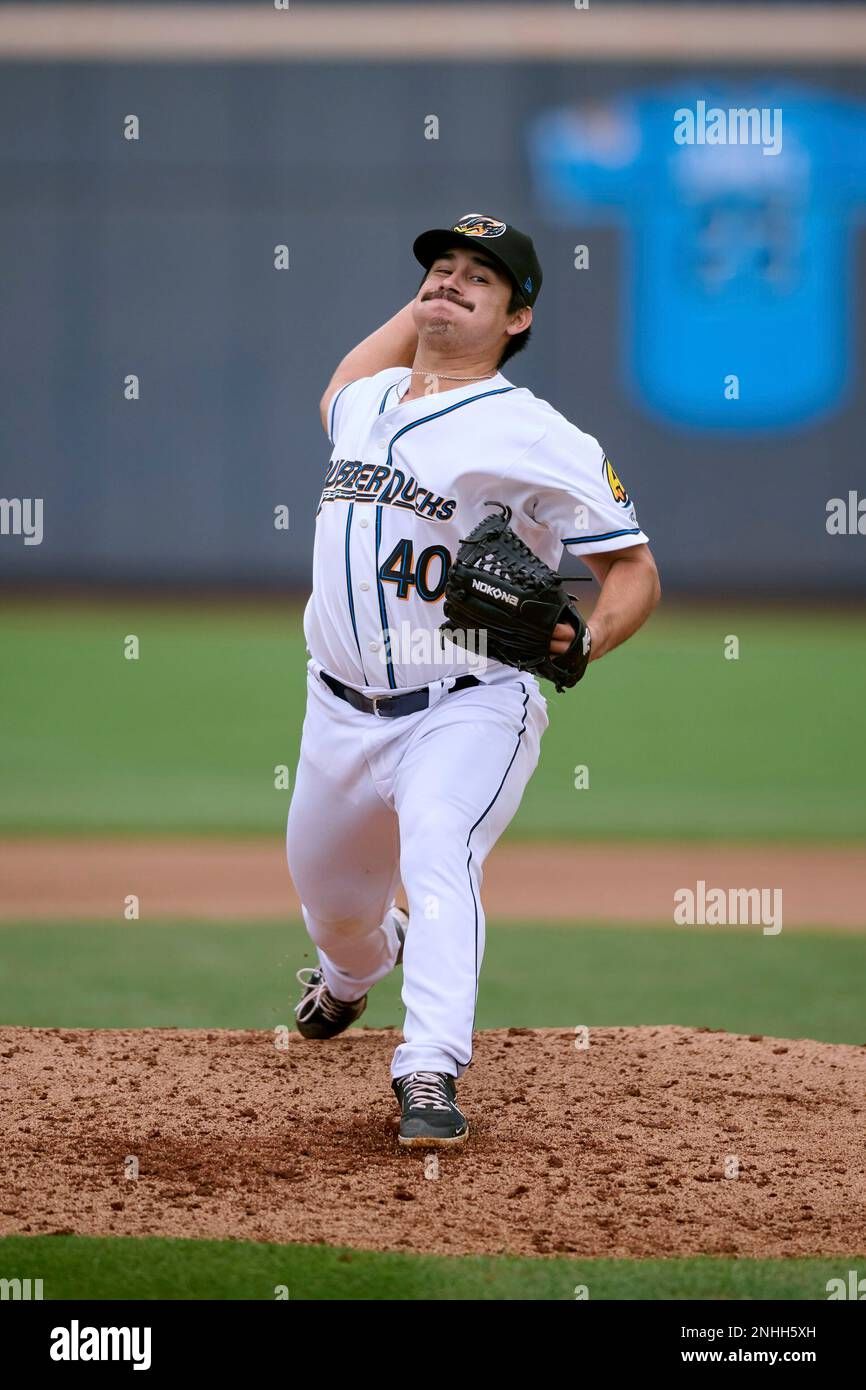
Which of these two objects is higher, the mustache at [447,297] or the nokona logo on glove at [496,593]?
the mustache at [447,297]

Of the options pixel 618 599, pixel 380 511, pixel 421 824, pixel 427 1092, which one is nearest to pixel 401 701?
pixel 421 824

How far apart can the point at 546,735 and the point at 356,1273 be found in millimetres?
10227

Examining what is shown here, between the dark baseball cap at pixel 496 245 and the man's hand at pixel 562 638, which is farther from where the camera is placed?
the dark baseball cap at pixel 496 245

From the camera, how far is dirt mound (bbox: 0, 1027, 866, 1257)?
3.23 metres

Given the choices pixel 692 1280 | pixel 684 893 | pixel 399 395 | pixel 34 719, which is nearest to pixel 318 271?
pixel 34 719

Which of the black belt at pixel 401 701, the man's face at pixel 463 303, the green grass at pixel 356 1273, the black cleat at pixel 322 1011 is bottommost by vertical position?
the green grass at pixel 356 1273

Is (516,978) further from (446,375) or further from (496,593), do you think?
(496,593)

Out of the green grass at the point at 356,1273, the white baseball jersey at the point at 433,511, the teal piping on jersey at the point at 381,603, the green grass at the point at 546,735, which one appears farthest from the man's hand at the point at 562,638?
the green grass at the point at 546,735

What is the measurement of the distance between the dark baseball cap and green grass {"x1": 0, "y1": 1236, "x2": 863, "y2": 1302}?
83.5 inches

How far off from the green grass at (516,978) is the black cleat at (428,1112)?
6.04ft

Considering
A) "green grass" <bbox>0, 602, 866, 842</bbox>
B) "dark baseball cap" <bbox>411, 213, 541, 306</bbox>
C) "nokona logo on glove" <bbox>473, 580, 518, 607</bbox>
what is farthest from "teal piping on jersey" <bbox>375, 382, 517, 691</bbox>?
"green grass" <bbox>0, 602, 866, 842</bbox>

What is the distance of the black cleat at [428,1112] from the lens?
3.56m

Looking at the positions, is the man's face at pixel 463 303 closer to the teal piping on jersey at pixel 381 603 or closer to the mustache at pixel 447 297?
the mustache at pixel 447 297

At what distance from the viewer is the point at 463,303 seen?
395 cm
